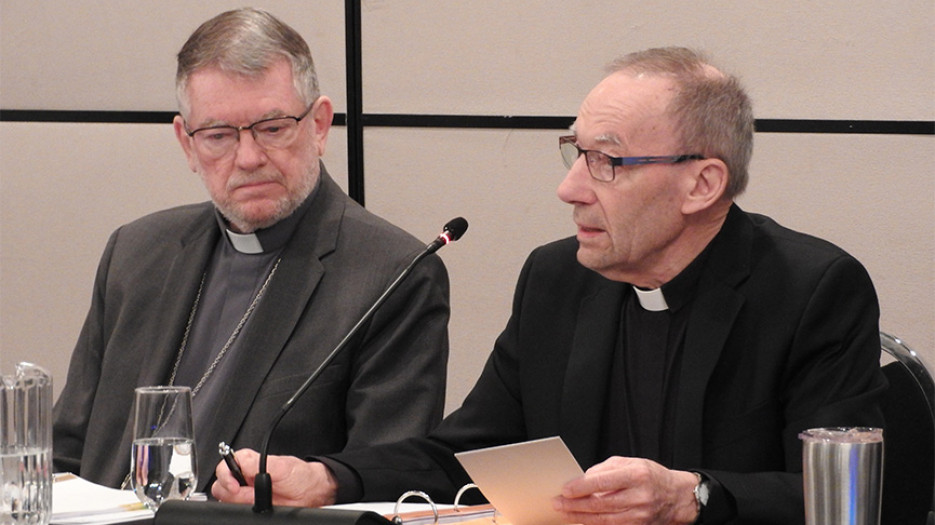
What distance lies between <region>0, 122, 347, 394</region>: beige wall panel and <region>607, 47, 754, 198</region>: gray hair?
7.03 ft

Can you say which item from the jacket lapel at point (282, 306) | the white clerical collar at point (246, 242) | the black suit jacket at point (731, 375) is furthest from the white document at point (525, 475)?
the white clerical collar at point (246, 242)

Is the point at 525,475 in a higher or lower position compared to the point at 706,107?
lower

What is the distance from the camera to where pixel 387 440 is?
2.46 metres

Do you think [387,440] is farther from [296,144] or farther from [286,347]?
[296,144]

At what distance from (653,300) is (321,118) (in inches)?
34.9

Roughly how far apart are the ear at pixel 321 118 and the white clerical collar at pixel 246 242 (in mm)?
230

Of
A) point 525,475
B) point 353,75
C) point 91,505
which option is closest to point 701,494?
A: point 525,475

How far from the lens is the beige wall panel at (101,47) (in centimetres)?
393

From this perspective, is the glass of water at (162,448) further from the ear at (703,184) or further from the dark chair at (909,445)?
the dark chair at (909,445)

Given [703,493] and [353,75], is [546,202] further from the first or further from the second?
[703,493]

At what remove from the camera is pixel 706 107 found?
7.30 feet

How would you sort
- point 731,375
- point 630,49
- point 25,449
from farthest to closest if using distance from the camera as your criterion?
point 630,49, point 731,375, point 25,449

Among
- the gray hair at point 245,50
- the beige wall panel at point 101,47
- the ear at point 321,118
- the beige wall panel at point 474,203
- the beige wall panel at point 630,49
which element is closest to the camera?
the gray hair at point 245,50

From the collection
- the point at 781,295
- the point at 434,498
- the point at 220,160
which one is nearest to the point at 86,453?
the point at 220,160
